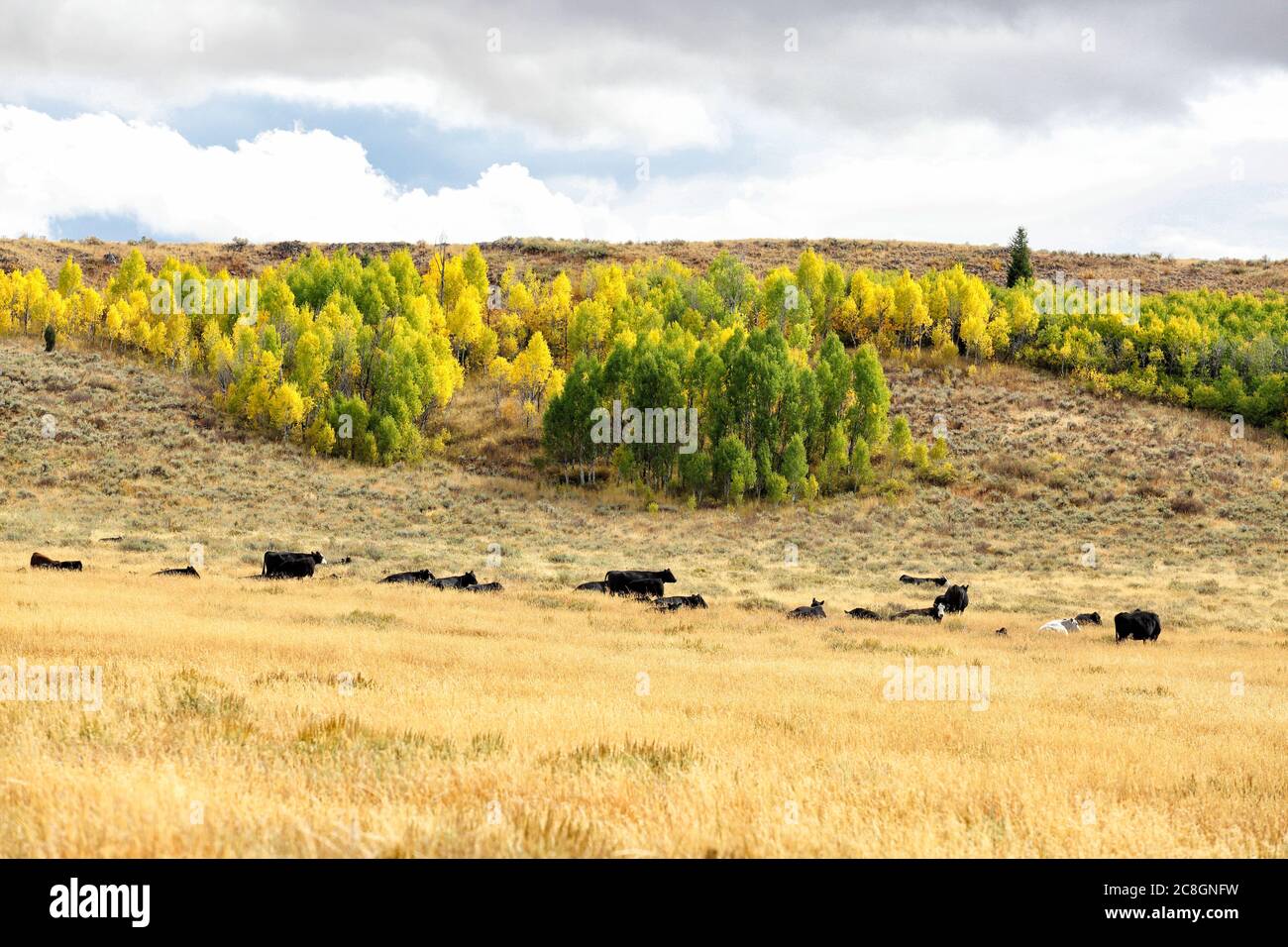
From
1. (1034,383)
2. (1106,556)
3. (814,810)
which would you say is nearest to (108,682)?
(814,810)

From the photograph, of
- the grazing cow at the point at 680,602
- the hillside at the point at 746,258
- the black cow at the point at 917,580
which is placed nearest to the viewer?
the grazing cow at the point at 680,602

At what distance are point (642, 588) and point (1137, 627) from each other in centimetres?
1451

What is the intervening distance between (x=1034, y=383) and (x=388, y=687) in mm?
90879

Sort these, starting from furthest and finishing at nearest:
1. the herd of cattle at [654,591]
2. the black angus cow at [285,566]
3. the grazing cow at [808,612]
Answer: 1. the black angus cow at [285,566]
2. the grazing cow at [808,612]
3. the herd of cattle at [654,591]

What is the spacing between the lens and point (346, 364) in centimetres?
7756

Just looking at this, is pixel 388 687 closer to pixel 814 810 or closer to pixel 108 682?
pixel 108 682

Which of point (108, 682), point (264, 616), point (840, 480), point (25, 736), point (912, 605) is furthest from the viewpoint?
point (840, 480)

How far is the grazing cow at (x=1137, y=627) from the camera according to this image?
24.1m

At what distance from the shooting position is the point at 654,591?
29.5m

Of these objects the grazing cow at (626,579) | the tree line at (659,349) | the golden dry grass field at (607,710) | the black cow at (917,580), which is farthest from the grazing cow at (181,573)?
the tree line at (659,349)

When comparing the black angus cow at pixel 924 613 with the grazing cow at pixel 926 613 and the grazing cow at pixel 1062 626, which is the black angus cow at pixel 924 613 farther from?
the grazing cow at pixel 1062 626

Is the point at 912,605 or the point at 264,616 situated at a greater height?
the point at 264,616

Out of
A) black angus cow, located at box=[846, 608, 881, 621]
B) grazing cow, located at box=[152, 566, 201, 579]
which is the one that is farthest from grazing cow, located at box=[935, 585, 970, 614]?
grazing cow, located at box=[152, 566, 201, 579]

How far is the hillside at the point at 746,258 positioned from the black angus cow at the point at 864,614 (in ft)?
373
